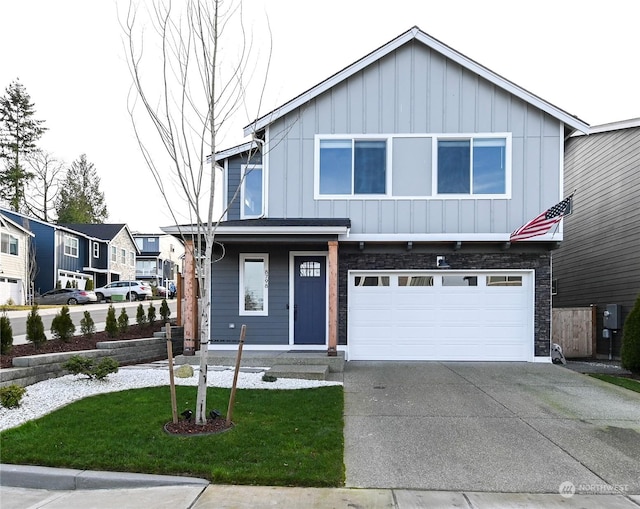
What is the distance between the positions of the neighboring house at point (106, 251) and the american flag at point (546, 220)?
124 ft

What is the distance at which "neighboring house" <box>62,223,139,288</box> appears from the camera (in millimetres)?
39844

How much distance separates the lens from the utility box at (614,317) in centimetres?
1181

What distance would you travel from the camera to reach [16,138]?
140ft

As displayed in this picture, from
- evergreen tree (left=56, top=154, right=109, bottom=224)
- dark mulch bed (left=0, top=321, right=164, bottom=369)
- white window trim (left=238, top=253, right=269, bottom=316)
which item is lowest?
dark mulch bed (left=0, top=321, right=164, bottom=369)

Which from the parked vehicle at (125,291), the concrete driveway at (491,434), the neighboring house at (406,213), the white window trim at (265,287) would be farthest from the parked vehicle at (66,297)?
the concrete driveway at (491,434)

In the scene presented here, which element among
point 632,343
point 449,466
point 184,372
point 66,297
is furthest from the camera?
point 66,297

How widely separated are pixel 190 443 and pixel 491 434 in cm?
345

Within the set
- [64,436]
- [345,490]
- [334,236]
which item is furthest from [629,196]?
[64,436]

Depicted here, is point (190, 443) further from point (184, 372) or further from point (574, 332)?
point (574, 332)

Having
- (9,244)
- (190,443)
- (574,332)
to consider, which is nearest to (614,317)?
Result: (574,332)

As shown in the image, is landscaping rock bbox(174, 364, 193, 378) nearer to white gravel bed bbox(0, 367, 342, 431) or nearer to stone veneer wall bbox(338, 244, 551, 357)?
white gravel bed bbox(0, 367, 342, 431)

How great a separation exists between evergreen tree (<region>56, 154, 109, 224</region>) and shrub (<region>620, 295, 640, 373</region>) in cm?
5029

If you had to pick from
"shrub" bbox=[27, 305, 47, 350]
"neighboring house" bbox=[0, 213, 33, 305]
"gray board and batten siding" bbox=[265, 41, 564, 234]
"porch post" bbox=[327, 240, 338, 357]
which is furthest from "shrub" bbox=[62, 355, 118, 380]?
"neighboring house" bbox=[0, 213, 33, 305]

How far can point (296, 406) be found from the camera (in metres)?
6.19
